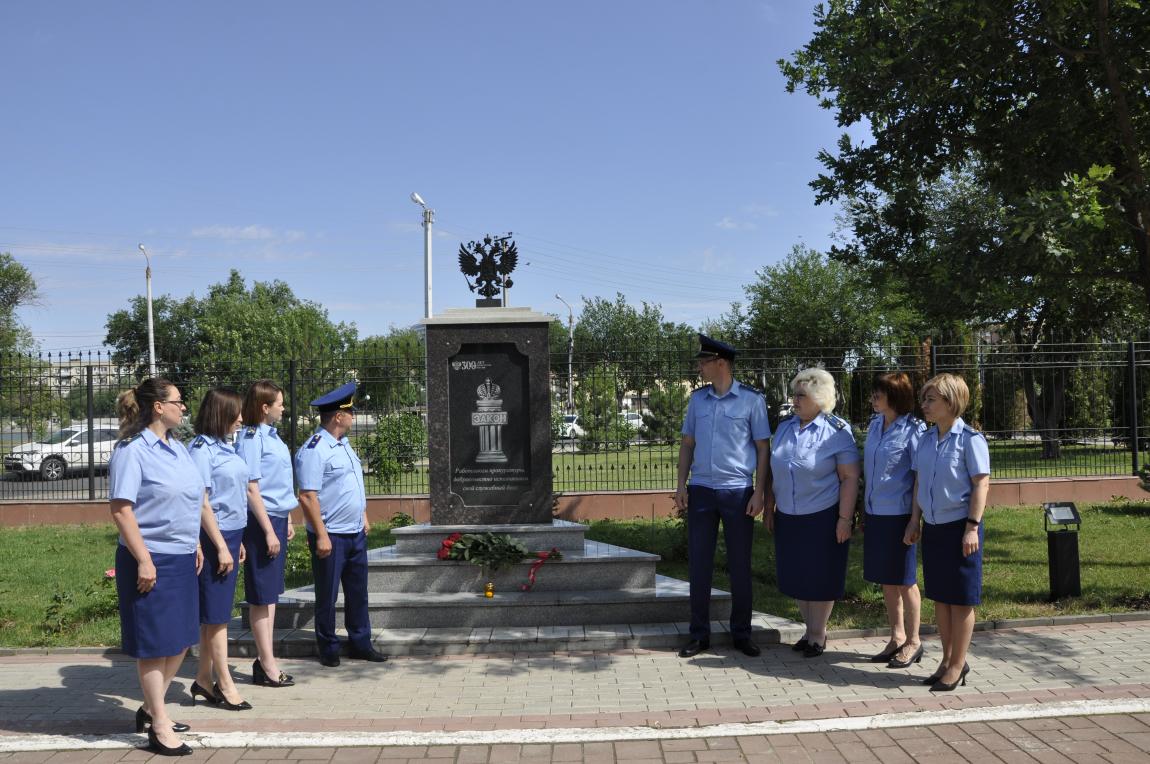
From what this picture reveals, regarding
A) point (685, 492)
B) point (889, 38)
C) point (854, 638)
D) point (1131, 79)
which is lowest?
point (854, 638)

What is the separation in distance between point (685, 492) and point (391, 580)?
239cm

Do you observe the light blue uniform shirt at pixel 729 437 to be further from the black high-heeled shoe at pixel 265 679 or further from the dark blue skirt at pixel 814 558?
the black high-heeled shoe at pixel 265 679

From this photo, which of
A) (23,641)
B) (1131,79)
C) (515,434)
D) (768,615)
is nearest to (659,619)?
(768,615)

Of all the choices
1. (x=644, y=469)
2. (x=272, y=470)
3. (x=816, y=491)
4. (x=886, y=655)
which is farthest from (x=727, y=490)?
(x=644, y=469)

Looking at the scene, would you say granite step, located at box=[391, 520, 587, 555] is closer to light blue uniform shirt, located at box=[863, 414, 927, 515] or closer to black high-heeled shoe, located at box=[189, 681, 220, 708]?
black high-heeled shoe, located at box=[189, 681, 220, 708]

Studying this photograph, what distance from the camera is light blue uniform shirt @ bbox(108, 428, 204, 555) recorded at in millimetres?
4418

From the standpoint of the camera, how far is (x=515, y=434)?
7.98 m

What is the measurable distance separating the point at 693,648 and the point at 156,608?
3.34m

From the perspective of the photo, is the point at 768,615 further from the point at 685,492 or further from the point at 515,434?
the point at 515,434

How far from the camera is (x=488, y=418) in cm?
799

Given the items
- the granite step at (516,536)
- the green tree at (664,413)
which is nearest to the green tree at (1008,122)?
the granite step at (516,536)

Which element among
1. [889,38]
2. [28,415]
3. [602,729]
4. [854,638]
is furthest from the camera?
[28,415]

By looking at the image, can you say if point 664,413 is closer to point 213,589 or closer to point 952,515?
point 952,515

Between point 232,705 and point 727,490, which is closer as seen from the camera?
point 232,705
